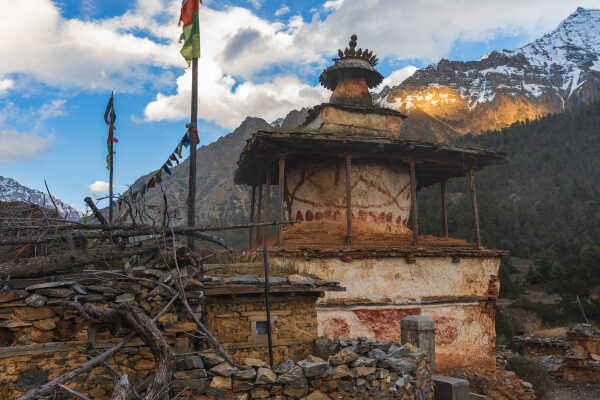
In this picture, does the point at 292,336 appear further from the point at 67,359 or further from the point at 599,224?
the point at 599,224

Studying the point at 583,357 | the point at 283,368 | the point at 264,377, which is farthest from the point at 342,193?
the point at 583,357

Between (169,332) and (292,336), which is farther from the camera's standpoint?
(292,336)

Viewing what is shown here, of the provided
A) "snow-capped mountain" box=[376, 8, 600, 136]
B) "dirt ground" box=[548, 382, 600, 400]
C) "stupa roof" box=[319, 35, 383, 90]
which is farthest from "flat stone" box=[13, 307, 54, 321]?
"snow-capped mountain" box=[376, 8, 600, 136]

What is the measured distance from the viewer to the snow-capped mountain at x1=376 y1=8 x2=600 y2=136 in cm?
9951

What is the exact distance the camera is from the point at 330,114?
15.4 m

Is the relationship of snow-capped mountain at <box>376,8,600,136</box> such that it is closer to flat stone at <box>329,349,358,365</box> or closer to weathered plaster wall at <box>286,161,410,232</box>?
weathered plaster wall at <box>286,161,410,232</box>

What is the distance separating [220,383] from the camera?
202 inches

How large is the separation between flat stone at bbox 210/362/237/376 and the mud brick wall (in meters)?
2.26

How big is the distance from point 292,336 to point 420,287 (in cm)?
586

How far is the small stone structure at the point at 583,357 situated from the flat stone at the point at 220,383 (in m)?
17.8

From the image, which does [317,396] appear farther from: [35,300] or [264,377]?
[35,300]

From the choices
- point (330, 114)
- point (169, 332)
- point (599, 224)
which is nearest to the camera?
point (169, 332)

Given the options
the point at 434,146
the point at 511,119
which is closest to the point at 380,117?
the point at 434,146

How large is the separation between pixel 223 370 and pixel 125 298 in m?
1.51
